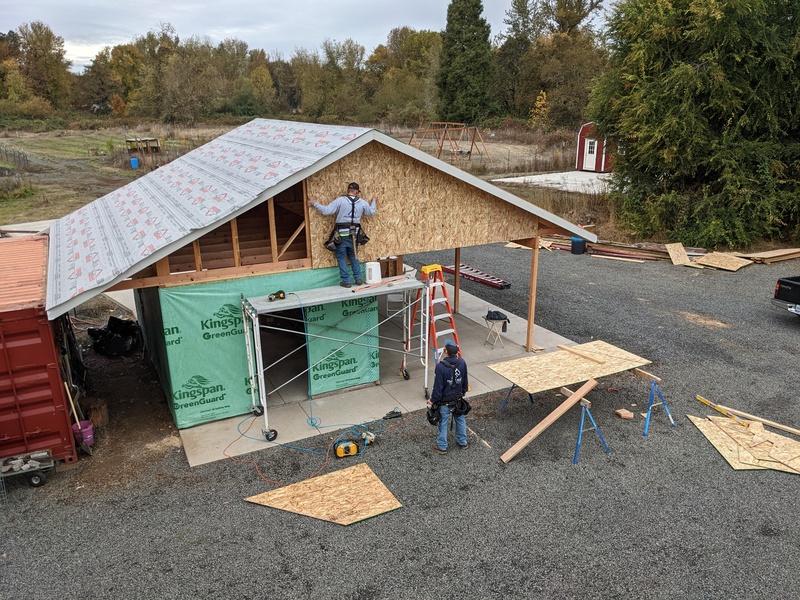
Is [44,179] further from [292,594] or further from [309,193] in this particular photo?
[292,594]

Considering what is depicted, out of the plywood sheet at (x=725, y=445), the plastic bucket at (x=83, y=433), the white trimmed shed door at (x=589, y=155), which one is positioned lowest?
the plywood sheet at (x=725, y=445)

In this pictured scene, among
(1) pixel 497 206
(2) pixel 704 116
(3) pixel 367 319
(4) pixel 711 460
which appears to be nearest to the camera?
(4) pixel 711 460

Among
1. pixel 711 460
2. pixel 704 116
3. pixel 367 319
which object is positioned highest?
pixel 704 116

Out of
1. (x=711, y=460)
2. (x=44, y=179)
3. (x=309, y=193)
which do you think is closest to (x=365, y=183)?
(x=309, y=193)

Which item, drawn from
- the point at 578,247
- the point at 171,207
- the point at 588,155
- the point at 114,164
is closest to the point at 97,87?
the point at 114,164

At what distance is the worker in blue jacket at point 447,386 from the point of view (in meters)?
8.43

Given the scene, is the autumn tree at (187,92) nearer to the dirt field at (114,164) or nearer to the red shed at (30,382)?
the dirt field at (114,164)

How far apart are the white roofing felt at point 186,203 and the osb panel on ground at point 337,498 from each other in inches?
155

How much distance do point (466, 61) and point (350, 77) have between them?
1045 inches

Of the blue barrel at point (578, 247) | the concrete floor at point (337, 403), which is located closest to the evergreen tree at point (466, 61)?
the blue barrel at point (578, 247)

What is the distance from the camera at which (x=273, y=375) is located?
11867 millimetres

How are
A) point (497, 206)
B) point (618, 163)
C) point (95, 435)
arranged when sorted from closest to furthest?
point (95, 435)
point (497, 206)
point (618, 163)

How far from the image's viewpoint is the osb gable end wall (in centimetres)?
1001

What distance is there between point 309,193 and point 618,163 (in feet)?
63.6
